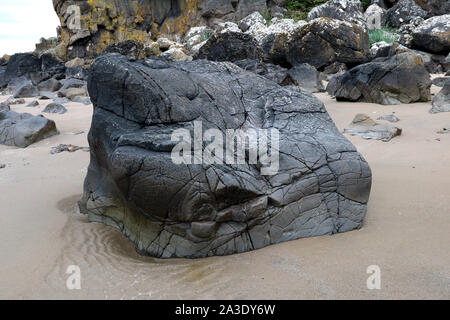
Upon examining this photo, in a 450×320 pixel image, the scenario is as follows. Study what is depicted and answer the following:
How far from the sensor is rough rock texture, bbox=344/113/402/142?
5.12 metres

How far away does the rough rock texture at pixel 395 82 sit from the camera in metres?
7.02

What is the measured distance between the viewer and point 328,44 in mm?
11445

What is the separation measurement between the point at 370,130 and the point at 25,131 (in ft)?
16.7

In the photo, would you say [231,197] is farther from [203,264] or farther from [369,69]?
Answer: [369,69]

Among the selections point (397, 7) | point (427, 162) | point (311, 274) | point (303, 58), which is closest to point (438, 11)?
point (397, 7)

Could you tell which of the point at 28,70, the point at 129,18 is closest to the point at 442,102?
the point at 28,70

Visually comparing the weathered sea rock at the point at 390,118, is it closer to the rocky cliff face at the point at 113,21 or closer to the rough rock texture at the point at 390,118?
the rough rock texture at the point at 390,118

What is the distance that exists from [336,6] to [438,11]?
513cm

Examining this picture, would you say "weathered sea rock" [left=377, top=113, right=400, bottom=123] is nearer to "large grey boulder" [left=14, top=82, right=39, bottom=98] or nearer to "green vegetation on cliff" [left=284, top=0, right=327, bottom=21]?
"large grey boulder" [left=14, top=82, right=39, bottom=98]

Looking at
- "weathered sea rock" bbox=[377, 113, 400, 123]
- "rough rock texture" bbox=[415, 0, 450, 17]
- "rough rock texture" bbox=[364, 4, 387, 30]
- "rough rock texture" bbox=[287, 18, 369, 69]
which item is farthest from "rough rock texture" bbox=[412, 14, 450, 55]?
"weathered sea rock" bbox=[377, 113, 400, 123]

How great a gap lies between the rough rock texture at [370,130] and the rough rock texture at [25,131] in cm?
460

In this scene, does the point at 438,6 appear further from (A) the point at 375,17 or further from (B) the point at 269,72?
(B) the point at 269,72

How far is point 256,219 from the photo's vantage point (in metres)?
2.69

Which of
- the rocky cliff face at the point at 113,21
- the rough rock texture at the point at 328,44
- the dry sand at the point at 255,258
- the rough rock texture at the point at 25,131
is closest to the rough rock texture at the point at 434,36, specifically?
the rough rock texture at the point at 328,44
